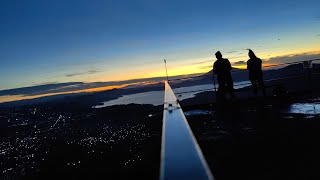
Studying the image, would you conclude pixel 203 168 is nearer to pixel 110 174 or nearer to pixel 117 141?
pixel 110 174

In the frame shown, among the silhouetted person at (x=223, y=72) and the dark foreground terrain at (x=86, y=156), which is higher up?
the silhouetted person at (x=223, y=72)

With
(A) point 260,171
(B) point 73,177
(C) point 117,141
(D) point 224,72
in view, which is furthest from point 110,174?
(A) point 260,171

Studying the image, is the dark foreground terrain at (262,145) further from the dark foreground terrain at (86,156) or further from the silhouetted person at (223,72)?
the dark foreground terrain at (86,156)

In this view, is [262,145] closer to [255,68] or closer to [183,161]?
[183,161]

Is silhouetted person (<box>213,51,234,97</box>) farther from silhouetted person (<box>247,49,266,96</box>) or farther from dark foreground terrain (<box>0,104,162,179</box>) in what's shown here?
dark foreground terrain (<box>0,104,162,179</box>)

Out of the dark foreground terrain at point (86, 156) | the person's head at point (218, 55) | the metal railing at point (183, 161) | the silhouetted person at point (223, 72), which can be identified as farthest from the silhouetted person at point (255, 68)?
the dark foreground terrain at point (86, 156)

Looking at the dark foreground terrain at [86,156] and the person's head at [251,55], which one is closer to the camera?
the person's head at [251,55]

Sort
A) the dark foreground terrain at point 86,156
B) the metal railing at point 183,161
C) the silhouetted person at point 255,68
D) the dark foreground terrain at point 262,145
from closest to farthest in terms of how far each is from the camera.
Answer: the metal railing at point 183,161 → the dark foreground terrain at point 262,145 → the silhouetted person at point 255,68 → the dark foreground terrain at point 86,156

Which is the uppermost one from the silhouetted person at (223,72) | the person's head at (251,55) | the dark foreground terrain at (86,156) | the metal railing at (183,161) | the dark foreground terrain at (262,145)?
the person's head at (251,55)
